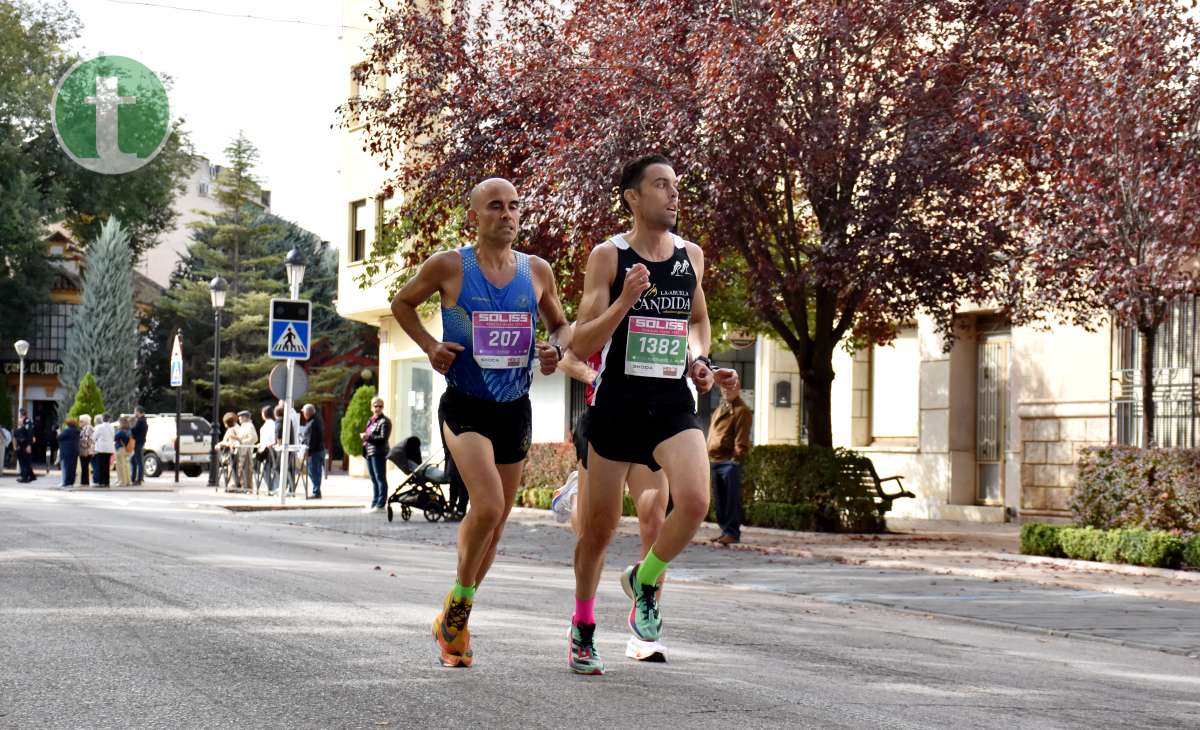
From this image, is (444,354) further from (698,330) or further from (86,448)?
(86,448)

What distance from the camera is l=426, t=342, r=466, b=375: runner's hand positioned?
6.83m

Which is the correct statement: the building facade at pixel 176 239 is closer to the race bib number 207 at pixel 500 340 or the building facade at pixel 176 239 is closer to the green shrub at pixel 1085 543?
the green shrub at pixel 1085 543

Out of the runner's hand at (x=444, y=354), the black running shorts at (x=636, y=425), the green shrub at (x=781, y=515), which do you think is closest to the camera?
the runner's hand at (x=444, y=354)

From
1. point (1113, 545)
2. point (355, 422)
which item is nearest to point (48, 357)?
point (355, 422)

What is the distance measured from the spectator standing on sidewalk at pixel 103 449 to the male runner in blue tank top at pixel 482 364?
102ft

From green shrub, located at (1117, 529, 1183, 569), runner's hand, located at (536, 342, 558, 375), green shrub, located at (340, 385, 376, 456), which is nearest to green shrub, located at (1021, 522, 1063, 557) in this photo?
green shrub, located at (1117, 529, 1183, 569)

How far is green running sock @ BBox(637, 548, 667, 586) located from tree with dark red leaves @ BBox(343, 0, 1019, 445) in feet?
33.4

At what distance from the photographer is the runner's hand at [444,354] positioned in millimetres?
6832

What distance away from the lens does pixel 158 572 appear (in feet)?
38.6

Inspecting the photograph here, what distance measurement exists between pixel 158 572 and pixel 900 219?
9.51 m

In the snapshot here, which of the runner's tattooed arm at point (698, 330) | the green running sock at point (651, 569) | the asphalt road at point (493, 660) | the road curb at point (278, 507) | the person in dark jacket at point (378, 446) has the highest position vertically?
the runner's tattooed arm at point (698, 330)

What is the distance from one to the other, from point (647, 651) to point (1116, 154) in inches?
387

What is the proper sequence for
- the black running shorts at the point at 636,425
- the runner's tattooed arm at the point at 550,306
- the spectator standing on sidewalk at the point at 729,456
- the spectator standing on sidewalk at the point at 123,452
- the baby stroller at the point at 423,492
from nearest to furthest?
the black running shorts at the point at 636,425
the runner's tattooed arm at the point at 550,306
the spectator standing on sidewalk at the point at 729,456
the baby stroller at the point at 423,492
the spectator standing on sidewalk at the point at 123,452

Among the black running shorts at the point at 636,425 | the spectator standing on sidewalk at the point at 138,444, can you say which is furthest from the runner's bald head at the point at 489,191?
the spectator standing on sidewalk at the point at 138,444
